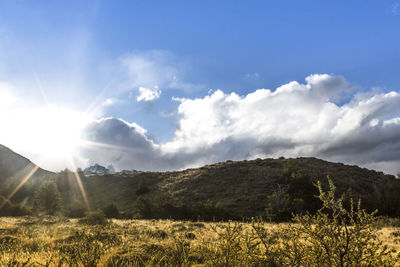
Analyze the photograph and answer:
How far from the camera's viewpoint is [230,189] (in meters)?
43.2

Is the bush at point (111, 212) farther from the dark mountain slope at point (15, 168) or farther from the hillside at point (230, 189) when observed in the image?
the dark mountain slope at point (15, 168)

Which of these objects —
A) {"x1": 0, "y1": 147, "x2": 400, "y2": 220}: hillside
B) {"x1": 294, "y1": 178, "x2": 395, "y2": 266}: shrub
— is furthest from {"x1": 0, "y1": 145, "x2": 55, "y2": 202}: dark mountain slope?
{"x1": 294, "y1": 178, "x2": 395, "y2": 266}: shrub

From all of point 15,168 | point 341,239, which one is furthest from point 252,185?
point 15,168

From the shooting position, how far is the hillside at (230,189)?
32.0 meters

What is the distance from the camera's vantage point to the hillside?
31953 mm

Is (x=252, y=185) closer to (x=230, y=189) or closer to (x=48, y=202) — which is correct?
(x=230, y=189)

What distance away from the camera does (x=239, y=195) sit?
3941 centimetres

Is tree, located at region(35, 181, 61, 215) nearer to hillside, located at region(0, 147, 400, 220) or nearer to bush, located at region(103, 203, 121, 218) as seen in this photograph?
hillside, located at region(0, 147, 400, 220)

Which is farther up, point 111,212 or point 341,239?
point 341,239

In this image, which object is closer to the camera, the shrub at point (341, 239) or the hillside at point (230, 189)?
the shrub at point (341, 239)

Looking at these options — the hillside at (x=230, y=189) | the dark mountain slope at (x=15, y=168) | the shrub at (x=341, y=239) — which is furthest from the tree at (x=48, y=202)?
the shrub at (x=341, y=239)

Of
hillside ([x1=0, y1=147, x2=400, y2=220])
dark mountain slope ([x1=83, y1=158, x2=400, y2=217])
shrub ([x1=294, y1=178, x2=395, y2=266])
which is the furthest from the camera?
dark mountain slope ([x1=83, y1=158, x2=400, y2=217])

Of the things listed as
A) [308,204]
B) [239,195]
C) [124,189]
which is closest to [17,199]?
[124,189]

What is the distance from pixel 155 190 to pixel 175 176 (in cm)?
1012
